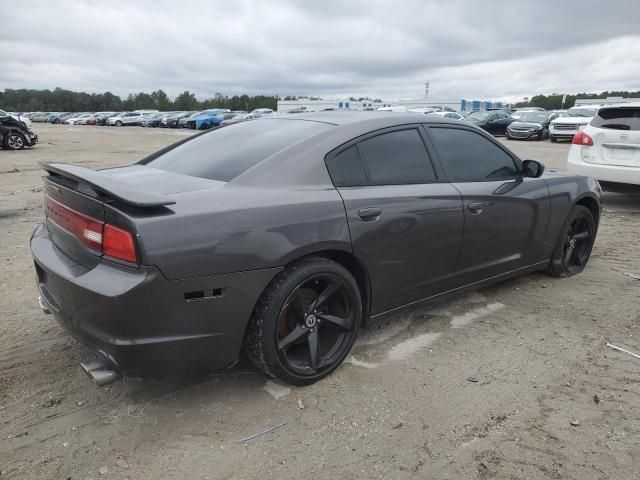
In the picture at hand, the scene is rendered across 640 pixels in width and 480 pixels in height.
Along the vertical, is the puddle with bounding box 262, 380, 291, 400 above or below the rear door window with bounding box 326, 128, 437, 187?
below

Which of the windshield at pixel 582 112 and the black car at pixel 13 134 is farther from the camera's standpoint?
the windshield at pixel 582 112

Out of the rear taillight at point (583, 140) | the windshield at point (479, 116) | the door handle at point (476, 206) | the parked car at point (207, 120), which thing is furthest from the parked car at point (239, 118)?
the windshield at point (479, 116)

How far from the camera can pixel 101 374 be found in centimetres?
236

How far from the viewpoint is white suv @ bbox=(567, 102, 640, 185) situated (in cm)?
707

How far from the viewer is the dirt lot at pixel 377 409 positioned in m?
2.26

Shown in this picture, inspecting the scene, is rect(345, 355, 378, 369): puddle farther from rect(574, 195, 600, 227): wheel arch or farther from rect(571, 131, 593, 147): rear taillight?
rect(571, 131, 593, 147): rear taillight

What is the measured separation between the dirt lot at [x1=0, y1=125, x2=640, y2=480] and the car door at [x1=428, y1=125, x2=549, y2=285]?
46cm

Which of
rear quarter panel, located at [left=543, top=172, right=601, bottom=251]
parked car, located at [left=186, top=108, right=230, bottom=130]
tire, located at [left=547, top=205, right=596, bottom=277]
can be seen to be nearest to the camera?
rear quarter panel, located at [left=543, top=172, right=601, bottom=251]

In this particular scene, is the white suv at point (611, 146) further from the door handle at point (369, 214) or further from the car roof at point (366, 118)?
the door handle at point (369, 214)

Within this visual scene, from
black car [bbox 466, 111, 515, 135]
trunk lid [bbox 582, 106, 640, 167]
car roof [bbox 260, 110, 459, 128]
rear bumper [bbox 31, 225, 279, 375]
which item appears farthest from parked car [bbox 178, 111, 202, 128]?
rear bumper [bbox 31, 225, 279, 375]

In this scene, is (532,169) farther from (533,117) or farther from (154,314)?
(533,117)

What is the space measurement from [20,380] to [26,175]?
1005 centimetres

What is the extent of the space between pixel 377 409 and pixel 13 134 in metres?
19.2

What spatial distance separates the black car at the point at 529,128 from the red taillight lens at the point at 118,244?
2516 centimetres
